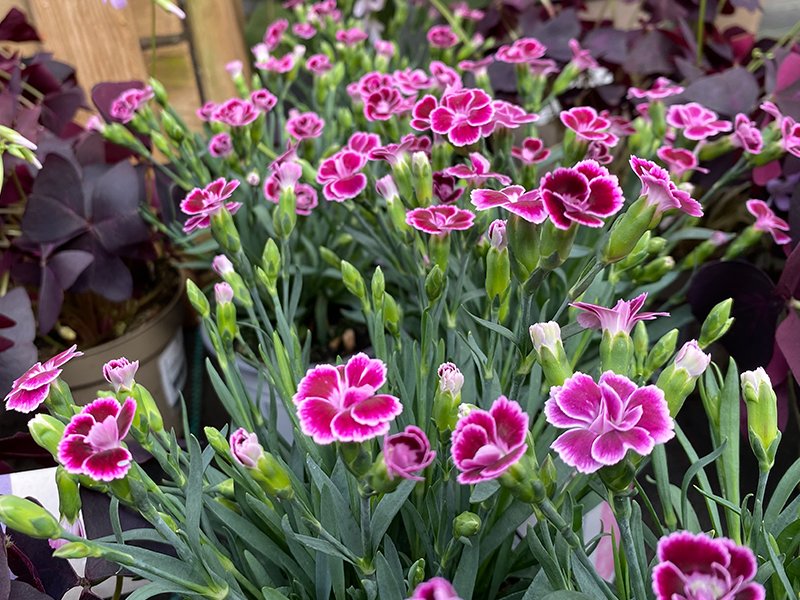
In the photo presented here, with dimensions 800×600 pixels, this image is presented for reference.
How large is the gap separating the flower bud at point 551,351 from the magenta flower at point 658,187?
0.26 ft

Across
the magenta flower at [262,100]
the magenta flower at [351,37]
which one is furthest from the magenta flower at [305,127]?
the magenta flower at [351,37]

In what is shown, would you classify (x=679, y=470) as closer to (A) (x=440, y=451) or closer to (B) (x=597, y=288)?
(B) (x=597, y=288)

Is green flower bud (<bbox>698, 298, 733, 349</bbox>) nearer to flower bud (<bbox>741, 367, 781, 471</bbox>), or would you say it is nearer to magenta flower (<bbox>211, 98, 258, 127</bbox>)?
flower bud (<bbox>741, 367, 781, 471</bbox>)

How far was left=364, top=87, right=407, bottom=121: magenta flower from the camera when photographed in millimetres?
531

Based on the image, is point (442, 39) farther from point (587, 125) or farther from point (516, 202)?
point (516, 202)

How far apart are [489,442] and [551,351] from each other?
0.07 meters

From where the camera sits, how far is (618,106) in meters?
0.90

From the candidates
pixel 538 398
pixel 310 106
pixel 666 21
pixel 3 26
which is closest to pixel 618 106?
pixel 666 21

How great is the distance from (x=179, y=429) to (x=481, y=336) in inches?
15.5

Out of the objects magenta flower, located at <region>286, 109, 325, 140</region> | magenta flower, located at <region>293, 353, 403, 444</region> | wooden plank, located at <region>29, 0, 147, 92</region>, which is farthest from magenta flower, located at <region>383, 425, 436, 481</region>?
wooden plank, located at <region>29, 0, 147, 92</region>

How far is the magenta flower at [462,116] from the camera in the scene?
0.41 m

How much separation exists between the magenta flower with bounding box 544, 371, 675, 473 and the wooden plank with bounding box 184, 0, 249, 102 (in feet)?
2.61

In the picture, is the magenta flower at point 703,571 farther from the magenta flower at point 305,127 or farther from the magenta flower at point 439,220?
the magenta flower at point 305,127

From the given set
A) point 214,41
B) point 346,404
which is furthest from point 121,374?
point 214,41
